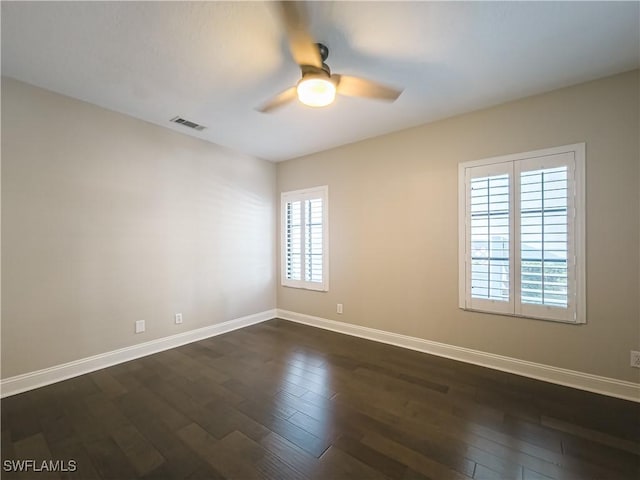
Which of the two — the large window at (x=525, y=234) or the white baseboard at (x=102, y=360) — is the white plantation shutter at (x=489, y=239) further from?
the white baseboard at (x=102, y=360)

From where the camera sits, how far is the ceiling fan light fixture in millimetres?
1864

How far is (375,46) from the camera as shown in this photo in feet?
6.55

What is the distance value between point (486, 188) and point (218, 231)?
338cm

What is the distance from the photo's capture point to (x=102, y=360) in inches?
111

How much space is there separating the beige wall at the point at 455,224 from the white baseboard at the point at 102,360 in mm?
1305

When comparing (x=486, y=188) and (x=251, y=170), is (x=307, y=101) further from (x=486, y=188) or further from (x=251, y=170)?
(x=251, y=170)

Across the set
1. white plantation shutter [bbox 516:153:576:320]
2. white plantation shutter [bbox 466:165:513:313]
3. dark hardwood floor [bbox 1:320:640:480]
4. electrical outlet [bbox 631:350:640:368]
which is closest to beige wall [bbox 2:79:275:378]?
dark hardwood floor [bbox 1:320:640:480]

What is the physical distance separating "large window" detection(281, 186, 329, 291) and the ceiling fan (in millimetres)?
2093

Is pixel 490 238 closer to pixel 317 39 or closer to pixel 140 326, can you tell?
pixel 317 39

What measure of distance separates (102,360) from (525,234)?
4377 mm

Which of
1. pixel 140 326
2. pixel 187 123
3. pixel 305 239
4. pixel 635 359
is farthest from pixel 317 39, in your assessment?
pixel 635 359

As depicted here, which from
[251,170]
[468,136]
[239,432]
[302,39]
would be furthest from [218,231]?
[468,136]

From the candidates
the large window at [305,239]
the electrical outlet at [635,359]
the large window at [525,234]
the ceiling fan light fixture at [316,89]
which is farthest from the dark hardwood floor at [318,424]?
the ceiling fan light fixture at [316,89]

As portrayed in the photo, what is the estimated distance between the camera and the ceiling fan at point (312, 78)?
152 cm
